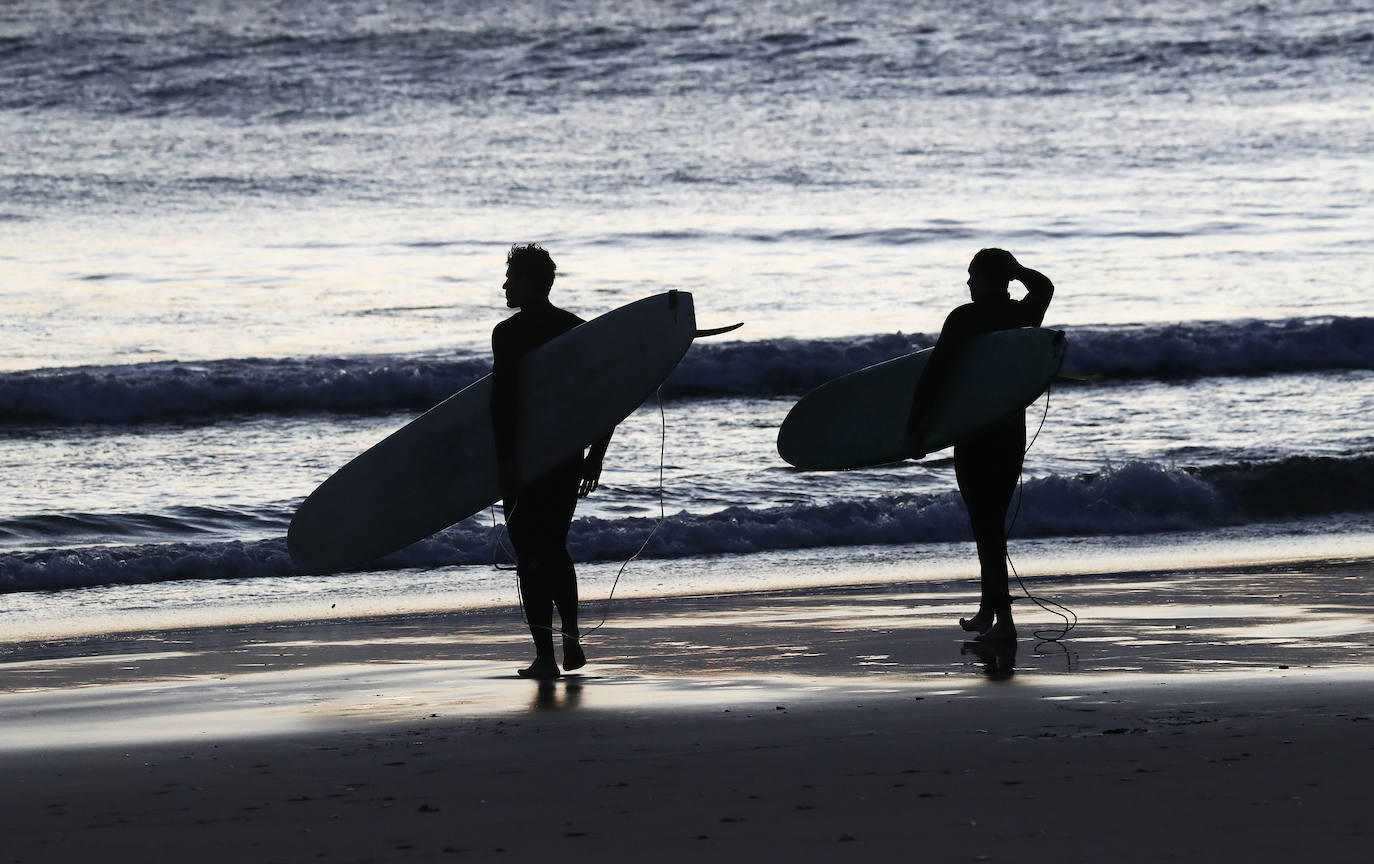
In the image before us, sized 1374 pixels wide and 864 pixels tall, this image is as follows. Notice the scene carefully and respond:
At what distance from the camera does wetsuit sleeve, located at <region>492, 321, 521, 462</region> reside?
5266 millimetres

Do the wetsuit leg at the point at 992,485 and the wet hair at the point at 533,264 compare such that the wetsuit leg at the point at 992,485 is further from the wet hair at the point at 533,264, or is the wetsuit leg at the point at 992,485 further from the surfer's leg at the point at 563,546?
the wet hair at the point at 533,264

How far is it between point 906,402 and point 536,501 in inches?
70.4

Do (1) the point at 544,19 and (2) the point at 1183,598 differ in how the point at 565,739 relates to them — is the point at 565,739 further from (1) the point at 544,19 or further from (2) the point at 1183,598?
(1) the point at 544,19

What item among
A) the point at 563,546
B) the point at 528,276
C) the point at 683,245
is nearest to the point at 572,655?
the point at 563,546

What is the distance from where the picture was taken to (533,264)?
5.25m

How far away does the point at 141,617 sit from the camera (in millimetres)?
7578

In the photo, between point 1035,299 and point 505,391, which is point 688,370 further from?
point 505,391

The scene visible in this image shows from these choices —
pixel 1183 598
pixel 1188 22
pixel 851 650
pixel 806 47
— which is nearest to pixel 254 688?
pixel 851 650

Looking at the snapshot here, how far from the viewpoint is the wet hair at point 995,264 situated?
5.69m

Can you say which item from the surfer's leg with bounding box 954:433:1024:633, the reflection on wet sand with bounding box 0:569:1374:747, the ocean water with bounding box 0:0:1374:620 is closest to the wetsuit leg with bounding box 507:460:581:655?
the reflection on wet sand with bounding box 0:569:1374:747

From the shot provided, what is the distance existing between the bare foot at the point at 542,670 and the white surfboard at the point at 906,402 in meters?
1.49

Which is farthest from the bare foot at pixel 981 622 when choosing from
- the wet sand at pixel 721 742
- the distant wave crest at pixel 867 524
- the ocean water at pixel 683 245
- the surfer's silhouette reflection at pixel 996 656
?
the distant wave crest at pixel 867 524

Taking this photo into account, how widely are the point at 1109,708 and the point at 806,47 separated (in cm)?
3105

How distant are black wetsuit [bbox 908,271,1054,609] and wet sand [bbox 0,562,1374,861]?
1.18 ft
